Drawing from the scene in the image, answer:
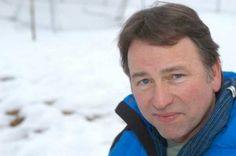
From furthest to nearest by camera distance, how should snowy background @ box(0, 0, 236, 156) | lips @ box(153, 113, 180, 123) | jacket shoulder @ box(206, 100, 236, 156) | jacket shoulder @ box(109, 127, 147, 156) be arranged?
snowy background @ box(0, 0, 236, 156), jacket shoulder @ box(109, 127, 147, 156), lips @ box(153, 113, 180, 123), jacket shoulder @ box(206, 100, 236, 156)

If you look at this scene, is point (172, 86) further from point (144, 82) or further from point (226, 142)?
point (226, 142)

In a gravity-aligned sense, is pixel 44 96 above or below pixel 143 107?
below

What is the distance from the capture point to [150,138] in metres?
1.66

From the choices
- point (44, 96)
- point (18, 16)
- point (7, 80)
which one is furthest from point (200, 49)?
point (18, 16)

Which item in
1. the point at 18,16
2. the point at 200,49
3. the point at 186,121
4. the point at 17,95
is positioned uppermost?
the point at 200,49

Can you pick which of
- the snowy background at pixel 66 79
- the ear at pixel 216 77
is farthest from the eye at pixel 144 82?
the snowy background at pixel 66 79

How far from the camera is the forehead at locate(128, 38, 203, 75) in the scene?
1.44 m

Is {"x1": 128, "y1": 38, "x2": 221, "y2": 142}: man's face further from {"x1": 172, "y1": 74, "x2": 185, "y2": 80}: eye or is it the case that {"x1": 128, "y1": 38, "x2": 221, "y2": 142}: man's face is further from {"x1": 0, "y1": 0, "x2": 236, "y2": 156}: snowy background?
{"x1": 0, "y1": 0, "x2": 236, "y2": 156}: snowy background

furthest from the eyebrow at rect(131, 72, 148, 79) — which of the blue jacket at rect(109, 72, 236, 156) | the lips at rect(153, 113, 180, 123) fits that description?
the blue jacket at rect(109, 72, 236, 156)

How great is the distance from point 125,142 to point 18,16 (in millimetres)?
8349

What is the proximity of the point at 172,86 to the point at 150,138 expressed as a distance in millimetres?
282

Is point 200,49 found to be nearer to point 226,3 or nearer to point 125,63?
point 125,63

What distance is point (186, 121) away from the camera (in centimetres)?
151

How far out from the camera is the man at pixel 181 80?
143 cm
